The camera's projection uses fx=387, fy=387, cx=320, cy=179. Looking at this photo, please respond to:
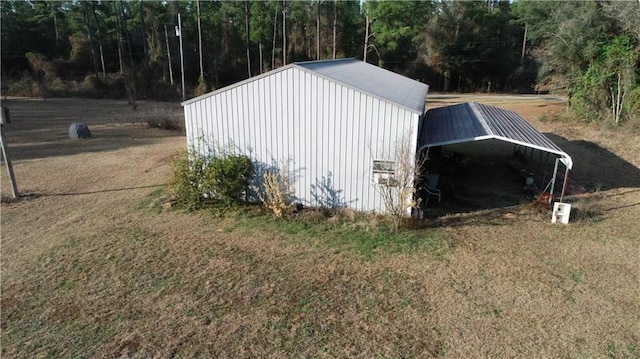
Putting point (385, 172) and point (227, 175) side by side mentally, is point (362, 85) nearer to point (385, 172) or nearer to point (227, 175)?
point (385, 172)

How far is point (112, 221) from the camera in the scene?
9.30 m

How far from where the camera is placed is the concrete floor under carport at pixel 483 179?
10289 mm

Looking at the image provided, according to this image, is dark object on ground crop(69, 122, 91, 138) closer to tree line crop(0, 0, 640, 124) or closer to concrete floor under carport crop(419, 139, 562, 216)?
concrete floor under carport crop(419, 139, 562, 216)

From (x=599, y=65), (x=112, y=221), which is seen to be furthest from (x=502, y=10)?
(x=112, y=221)

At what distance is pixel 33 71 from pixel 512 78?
1976 inches

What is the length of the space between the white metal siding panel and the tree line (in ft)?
88.7

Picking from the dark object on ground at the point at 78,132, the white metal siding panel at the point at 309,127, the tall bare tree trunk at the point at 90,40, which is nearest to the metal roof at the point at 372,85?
the white metal siding panel at the point at 309,127

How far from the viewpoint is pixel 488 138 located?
30.0 ft

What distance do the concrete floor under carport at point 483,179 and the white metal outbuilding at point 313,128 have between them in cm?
202

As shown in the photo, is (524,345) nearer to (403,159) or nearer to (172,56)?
(403,159)

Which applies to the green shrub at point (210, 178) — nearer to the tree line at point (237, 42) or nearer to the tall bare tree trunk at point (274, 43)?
the tree line at point (237, 42)

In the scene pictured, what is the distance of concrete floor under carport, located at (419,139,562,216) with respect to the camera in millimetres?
10289

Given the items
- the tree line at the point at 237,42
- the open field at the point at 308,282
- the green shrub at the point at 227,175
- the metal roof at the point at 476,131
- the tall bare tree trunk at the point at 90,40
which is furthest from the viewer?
the tree line at the point at 237,42

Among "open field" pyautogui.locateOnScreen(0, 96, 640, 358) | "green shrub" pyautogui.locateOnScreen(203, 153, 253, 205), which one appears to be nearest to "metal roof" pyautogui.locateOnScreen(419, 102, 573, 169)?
"open field" pyautogui.locateOnScreen(0, 96, 640, 358)
